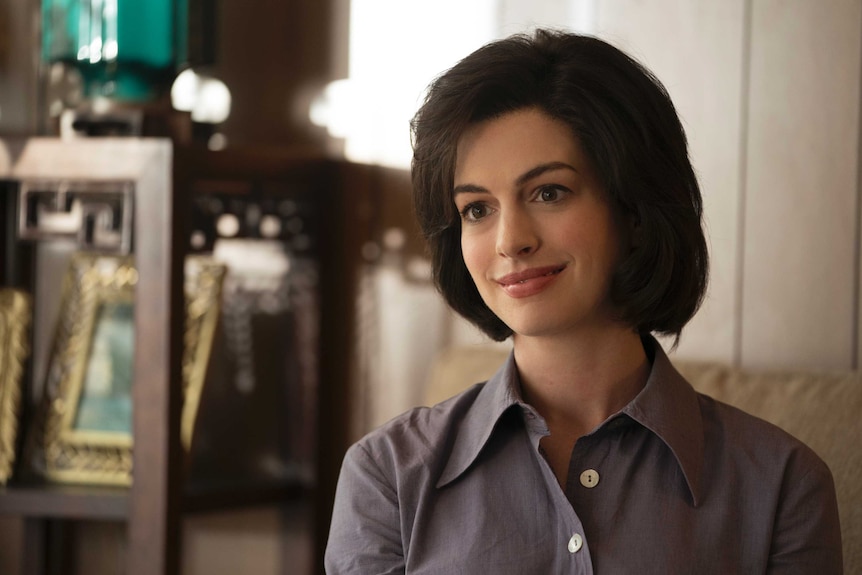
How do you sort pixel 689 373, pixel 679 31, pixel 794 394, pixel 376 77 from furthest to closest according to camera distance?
1. pixel 376 77
2. pixel 679 31
3. pixel 689 373
4. pixel 794 394

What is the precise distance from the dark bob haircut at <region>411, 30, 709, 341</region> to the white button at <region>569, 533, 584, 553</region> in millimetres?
232

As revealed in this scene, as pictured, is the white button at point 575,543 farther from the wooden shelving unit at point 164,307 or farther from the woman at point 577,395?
the wooden shelving unit at point 164,307

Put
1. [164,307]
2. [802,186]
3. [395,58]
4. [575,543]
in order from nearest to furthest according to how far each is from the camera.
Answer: [575,543] < [802,186] < [164,307] < [395,58]

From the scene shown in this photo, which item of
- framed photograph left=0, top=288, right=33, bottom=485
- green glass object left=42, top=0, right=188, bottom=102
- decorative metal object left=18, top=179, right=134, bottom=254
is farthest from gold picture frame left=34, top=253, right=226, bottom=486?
green glass object left=42, top=0, right=188, bottom=102

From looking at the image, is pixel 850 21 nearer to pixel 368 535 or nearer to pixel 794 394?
pixel 794 394

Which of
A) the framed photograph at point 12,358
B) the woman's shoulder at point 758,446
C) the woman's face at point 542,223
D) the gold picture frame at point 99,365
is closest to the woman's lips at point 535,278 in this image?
the woman's face at point 542,223

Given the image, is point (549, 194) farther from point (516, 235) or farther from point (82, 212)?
point (82, 212)

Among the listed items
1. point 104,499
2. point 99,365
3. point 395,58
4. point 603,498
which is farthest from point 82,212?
point 603,498

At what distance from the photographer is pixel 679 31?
1.52 metres

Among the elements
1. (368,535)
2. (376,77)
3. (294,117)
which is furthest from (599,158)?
(294,117)

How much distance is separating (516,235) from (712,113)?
0.58 meters

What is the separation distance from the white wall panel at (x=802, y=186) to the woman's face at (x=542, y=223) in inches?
17.6

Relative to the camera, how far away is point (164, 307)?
1.59 metres

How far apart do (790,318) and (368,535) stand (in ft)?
2.20
